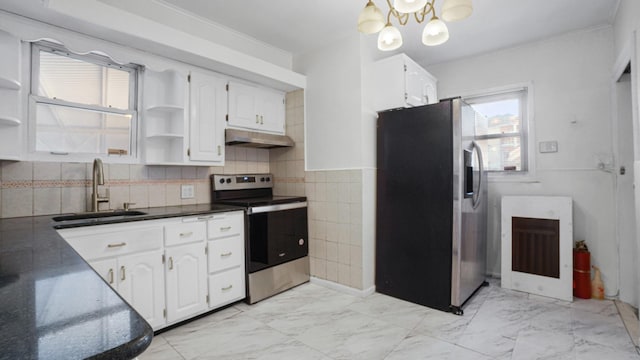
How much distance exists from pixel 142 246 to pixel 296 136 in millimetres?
1890

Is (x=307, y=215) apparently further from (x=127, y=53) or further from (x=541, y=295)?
(x=541, y=295)

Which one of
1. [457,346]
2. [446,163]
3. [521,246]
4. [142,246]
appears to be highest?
[446,163]

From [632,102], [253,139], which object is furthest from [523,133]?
[253,139]

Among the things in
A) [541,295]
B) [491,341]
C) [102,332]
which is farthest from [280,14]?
[541,295]

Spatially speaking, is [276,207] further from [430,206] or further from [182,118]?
[430,206]

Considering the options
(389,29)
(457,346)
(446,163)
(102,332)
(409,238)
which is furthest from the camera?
(409,238)

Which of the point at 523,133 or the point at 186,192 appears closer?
the point at 186,192

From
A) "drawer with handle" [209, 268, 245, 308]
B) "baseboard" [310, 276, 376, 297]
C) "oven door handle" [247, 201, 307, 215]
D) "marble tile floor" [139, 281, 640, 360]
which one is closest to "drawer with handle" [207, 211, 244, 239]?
"oven door handle" [247, 201, 307, 215]

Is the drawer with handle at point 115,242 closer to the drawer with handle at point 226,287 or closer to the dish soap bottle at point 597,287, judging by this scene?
the drawer with handle at point 226,287

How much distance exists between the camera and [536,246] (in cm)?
285

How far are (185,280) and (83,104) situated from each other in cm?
154

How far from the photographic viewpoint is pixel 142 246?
205 centimetres

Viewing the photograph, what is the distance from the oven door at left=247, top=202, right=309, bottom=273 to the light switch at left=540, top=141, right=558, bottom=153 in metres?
2.47

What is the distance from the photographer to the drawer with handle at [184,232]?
2.19 metres
